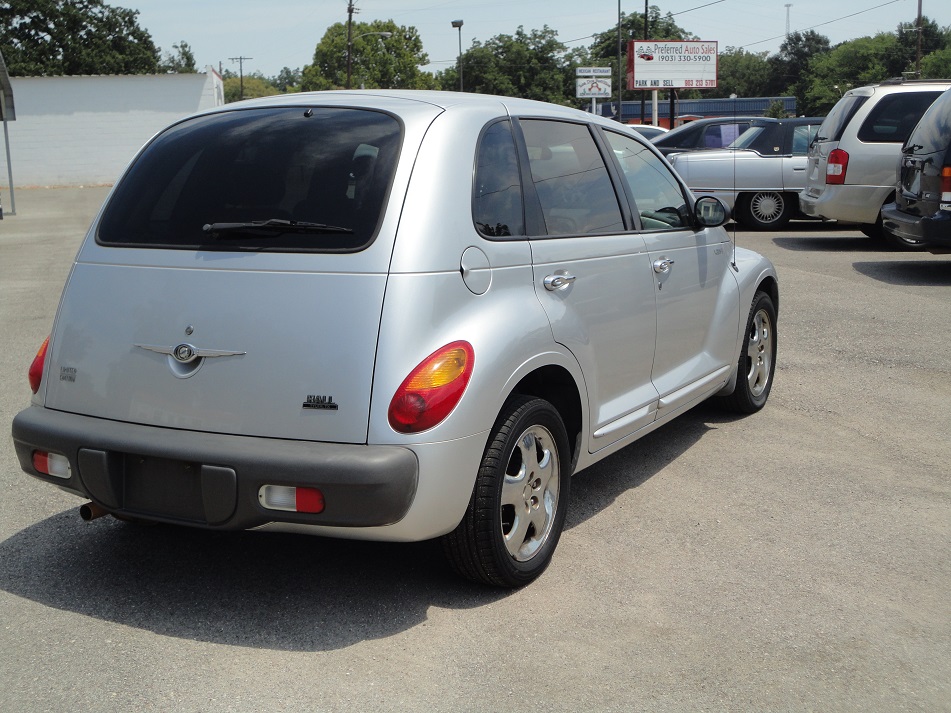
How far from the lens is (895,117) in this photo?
13734 millimetres

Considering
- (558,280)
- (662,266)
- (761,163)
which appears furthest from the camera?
(761,163)

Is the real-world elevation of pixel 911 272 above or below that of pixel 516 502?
below

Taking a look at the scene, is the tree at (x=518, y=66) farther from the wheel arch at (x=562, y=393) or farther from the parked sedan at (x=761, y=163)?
the wheel arch at (x=562, y=393)

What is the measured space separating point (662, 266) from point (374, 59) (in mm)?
96003

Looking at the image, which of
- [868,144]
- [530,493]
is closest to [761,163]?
[868,144]

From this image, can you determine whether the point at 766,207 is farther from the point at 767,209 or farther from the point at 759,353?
the point at 759,353

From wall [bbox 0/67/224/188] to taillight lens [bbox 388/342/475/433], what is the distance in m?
38.6

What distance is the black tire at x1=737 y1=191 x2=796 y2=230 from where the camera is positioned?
16.8 meters

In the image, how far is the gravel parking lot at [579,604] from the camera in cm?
321

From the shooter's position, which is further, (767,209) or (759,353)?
(767,209)

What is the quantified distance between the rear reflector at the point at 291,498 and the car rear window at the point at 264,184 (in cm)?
79

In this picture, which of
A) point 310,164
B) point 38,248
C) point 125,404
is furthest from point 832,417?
point 38,248

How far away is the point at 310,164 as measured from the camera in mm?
3744

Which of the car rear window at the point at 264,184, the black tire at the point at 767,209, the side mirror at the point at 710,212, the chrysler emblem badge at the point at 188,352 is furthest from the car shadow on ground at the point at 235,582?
the black tire at the point at 767,209
